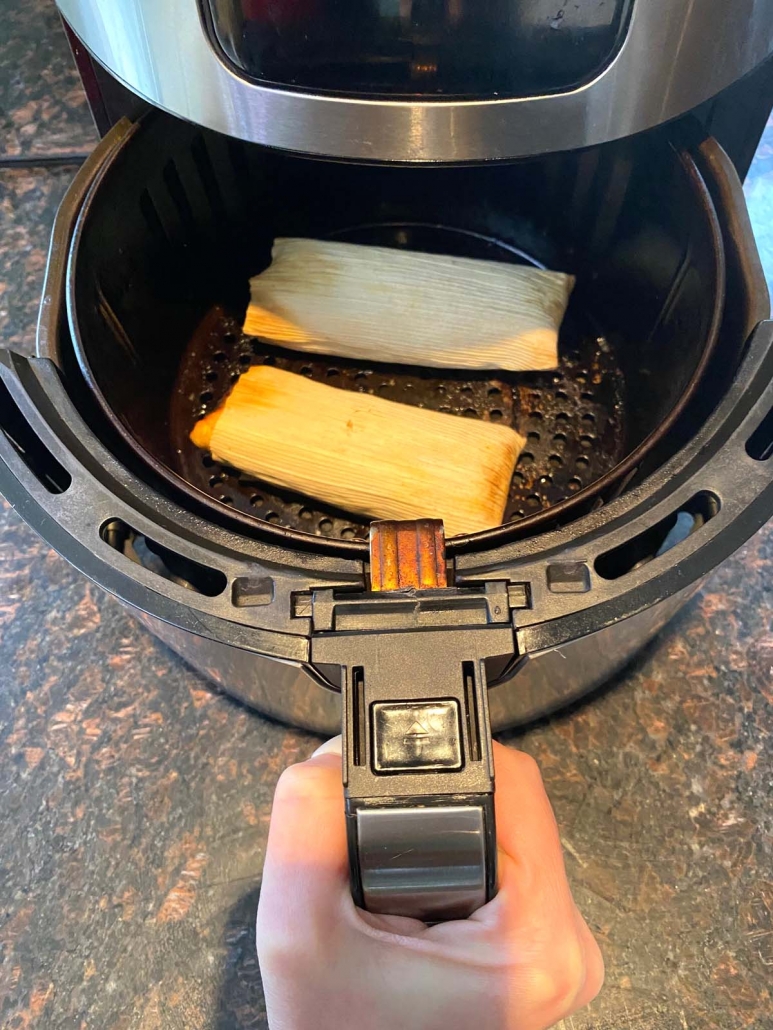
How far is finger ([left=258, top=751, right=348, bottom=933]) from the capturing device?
364 millimetres

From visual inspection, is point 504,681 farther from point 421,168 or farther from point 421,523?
point 421,168

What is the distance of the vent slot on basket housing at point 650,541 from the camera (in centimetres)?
39

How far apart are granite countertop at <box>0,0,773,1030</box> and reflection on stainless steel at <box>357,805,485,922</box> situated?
20 cm

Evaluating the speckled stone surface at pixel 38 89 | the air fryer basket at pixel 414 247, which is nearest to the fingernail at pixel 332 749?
the air fryer basket at pixel 414 247

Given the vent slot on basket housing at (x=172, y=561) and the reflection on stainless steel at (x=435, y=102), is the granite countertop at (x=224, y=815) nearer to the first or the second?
the vent slot on basket housing at (x=172, y=561)

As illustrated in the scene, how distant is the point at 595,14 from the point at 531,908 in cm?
43

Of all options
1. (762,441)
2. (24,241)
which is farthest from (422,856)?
(24,241)

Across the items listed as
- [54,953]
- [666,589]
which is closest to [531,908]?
[666,589]

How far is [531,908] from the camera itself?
369mm

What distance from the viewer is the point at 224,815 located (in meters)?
0.53

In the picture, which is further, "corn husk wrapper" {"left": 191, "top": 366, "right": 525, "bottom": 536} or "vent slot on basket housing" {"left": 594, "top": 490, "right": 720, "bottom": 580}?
"corn husk wrapper" {"left": 191, "top": 366, "right": 525, "bottom": 536}

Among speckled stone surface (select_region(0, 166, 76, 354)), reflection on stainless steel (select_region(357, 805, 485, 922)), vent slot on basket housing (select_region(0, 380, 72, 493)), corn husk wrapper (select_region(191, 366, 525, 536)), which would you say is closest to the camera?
reflection on stainless steel (select_region(357, 805, 485, 922))

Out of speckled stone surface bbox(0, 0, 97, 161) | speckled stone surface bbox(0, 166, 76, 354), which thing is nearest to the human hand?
speckled stone surface bbox(0, 166, 76, 354)

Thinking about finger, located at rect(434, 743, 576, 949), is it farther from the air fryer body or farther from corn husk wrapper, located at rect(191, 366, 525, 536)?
corn husk wrapper, located at rect(191, 366, 525, 536)
